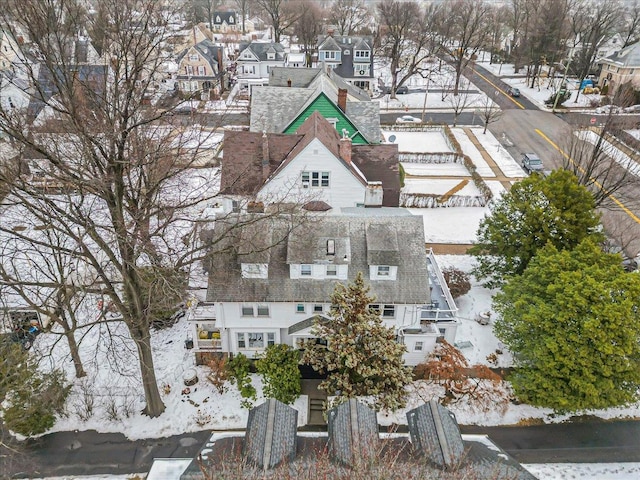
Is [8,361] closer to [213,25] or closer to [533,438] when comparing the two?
[533,438]

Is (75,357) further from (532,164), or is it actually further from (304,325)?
(532,164)

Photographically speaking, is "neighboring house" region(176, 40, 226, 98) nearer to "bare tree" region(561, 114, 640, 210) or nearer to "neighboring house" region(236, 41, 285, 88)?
"neighboring house" region(236, 41, 285, 88)

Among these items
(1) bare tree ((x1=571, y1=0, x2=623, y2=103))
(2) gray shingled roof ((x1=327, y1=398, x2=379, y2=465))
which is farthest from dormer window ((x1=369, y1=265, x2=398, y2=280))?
(1) bare tree ((x1=571, y1=0, x2=623, y2=103))

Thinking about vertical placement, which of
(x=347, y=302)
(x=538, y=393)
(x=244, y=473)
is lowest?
(x=538, y=393)

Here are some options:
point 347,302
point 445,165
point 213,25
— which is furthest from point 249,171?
→ point 213,25

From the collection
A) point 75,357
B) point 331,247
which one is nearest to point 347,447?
point 331,247
